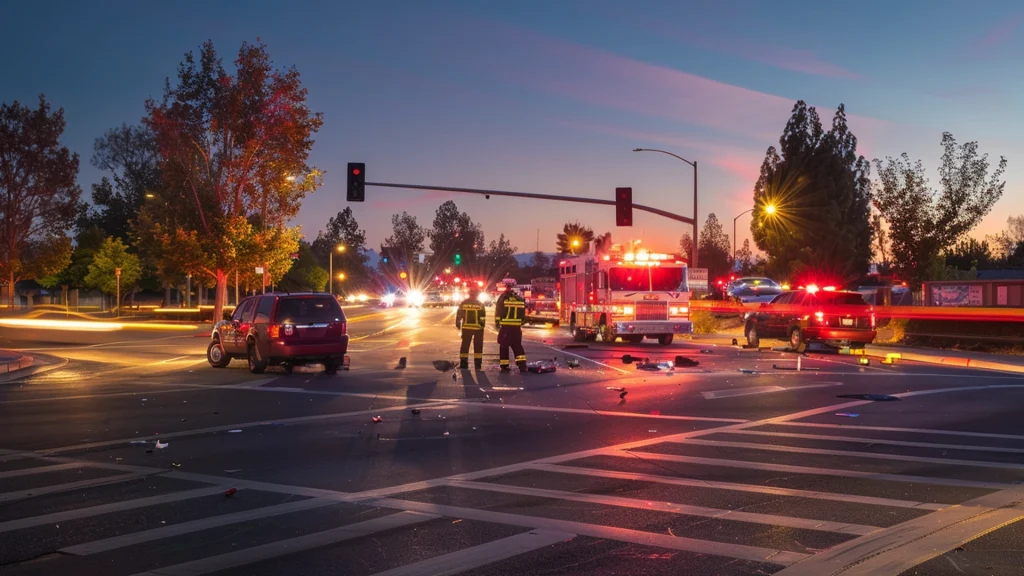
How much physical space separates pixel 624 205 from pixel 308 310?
18577 mm

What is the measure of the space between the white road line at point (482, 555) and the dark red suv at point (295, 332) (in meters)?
13.7

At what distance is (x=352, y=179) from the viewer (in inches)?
1326

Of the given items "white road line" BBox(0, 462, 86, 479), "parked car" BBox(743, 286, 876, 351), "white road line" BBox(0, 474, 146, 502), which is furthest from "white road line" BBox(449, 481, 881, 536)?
"parked car" BBox(743, 286, 876, 351)

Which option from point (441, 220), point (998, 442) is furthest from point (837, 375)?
point (441, 220)

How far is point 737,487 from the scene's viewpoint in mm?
8695

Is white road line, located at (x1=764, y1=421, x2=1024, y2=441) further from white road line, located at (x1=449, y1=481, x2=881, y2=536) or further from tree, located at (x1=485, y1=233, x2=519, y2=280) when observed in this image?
tree, located at (x1=485, y1=233, x2=519, y2=280)

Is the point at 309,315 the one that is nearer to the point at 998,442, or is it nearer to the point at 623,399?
the point at 623,399

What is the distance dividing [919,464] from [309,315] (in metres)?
13.4

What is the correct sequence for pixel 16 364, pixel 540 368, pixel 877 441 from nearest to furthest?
pixel 877 441 < pixel 540 368 < pixel 16 364

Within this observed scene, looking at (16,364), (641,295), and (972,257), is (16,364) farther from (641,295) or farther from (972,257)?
(972,257)

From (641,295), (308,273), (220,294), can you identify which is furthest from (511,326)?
(308,273)

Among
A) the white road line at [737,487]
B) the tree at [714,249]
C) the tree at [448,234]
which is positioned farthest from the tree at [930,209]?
the tree at [448,234]

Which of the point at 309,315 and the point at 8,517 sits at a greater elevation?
the point at 309,315

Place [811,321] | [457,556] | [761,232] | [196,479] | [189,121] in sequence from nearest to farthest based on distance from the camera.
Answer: [457,556]
[196,479]
[811,321]
[189,121]
[761,232]
